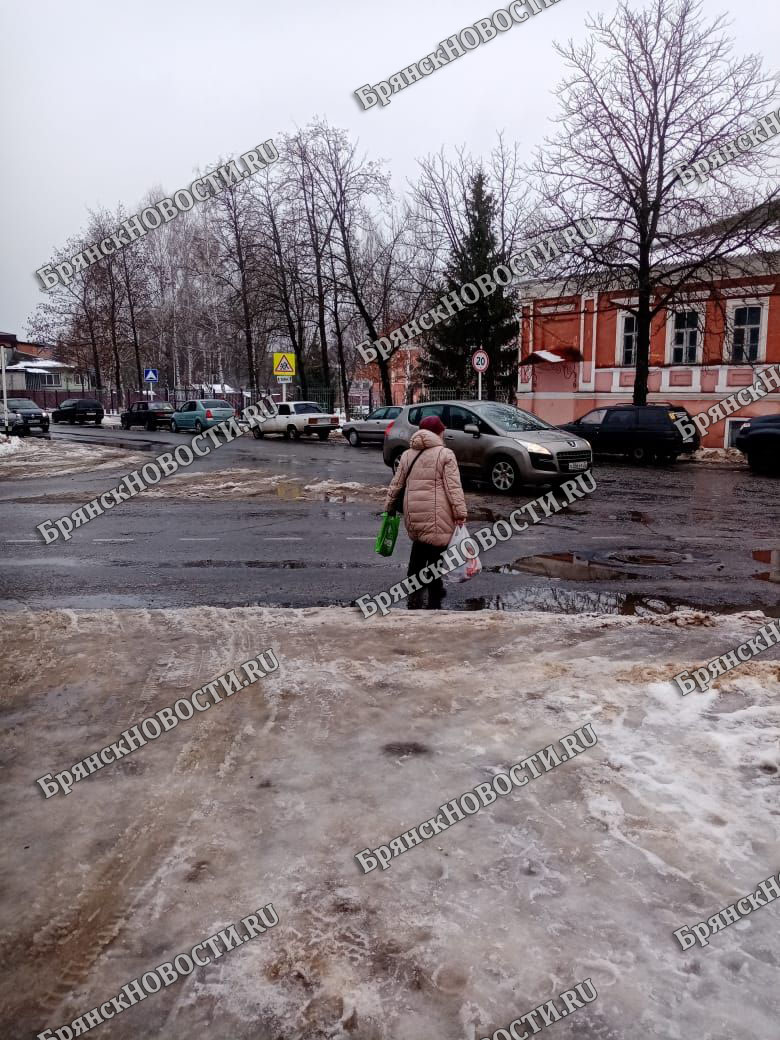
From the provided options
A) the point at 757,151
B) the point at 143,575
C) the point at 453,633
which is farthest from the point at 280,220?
the point at 453,633

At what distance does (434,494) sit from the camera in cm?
690

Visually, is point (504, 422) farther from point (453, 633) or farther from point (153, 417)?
point (153, 417)

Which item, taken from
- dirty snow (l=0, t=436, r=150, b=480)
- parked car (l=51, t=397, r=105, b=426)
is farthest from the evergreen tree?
parked car (l=51, t=397, r=105, b=426)

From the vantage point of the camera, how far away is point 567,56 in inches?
901

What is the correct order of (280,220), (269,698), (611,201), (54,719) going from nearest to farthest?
(54,719) → (269,698) → (611,201) → (280,220)

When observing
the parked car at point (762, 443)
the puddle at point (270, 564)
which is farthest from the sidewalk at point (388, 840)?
the parked car at point (762, 443)

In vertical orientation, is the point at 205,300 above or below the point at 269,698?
above

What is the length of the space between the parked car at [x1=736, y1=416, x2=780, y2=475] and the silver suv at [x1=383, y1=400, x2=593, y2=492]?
597cm

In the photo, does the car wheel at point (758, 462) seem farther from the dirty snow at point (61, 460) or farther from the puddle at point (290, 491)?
the dirty snow at point (61, 460)

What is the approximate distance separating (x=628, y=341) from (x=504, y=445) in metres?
17.7

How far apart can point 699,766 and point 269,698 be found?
2.48 metres

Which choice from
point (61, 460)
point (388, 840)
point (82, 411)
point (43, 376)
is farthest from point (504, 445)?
point (43, 376)

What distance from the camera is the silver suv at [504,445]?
13648 mm

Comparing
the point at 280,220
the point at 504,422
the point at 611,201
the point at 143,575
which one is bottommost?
the point at 143,575
